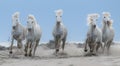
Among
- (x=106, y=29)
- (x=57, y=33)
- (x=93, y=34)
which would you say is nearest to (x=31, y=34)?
(x=57, y=33)

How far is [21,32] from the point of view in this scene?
85.7ft

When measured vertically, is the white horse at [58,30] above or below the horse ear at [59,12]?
below

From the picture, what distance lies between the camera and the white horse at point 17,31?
25219 mm

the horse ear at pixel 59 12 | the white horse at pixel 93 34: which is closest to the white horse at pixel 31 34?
the horse ear at pixel 59 12

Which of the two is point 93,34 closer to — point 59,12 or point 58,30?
point 58,30

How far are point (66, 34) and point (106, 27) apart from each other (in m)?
2.32

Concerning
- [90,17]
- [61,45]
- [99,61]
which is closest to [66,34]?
[61,45]

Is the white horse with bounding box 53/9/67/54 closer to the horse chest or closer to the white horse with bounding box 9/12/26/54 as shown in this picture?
the horse chest

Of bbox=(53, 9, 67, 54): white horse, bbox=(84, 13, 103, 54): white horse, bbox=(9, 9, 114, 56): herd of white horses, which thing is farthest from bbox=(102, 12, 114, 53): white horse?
bbox=(53, 9, 67, 54): white horse

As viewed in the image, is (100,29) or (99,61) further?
(100,29)

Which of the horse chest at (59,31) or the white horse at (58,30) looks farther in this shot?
the horse chest at (59,31)

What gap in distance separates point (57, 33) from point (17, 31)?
7.07ft

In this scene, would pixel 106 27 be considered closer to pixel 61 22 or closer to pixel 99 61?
pixel 61 22

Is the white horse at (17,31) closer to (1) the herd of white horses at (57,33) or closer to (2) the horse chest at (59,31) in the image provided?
(1) the herd of white horses at (57,33)
